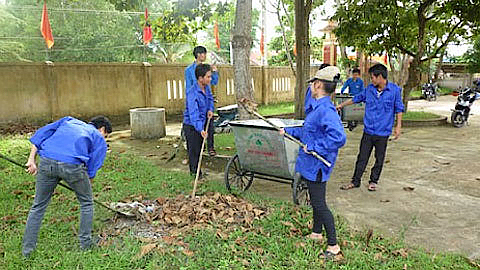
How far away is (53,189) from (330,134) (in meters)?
2.40

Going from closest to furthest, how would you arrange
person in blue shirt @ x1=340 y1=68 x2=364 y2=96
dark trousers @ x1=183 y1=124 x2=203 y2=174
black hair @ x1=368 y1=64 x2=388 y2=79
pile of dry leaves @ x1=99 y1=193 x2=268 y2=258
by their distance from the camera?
pile of dry leaves @ x1=99 y1=193 x2=268 y2=258 → black hair @ x1=368 y1=64 x2=388 y2=79 → dark trousers @ x1=183 y1=124 x2=203 y2=174 → person in blue shirt @ x1=340 y1=68 x2=364 y2=96

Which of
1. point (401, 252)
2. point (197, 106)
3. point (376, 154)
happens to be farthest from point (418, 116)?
point (401, 252)

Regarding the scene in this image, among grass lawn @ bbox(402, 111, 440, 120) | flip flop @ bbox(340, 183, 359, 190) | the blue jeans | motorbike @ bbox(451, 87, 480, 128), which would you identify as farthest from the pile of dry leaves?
motorbike @ bbox(451, 87, 480, 128)

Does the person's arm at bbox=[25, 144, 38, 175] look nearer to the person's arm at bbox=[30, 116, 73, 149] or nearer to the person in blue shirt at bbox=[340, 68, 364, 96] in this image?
the person's arm at bbox=[30, 116, 73, 149]

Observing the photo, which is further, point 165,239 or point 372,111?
point 372,111

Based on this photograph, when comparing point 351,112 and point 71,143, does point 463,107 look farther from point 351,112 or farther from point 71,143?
point 71,143

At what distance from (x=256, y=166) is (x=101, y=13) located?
32.7 meters

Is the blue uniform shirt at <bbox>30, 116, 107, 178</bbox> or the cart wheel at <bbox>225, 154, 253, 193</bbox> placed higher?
the blue uniform shirt at <bbox>30, 116, 107, 178</bbox>

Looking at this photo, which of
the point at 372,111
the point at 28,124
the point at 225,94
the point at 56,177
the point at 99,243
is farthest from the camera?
the point at 225,94

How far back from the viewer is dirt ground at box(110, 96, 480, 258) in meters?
4.24

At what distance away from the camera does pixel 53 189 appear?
11.6ft

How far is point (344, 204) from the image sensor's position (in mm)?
5098

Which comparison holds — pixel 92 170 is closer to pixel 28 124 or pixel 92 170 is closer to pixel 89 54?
pixel 28 124

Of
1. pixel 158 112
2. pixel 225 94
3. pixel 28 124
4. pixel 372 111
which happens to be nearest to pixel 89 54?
pixel 225 94
